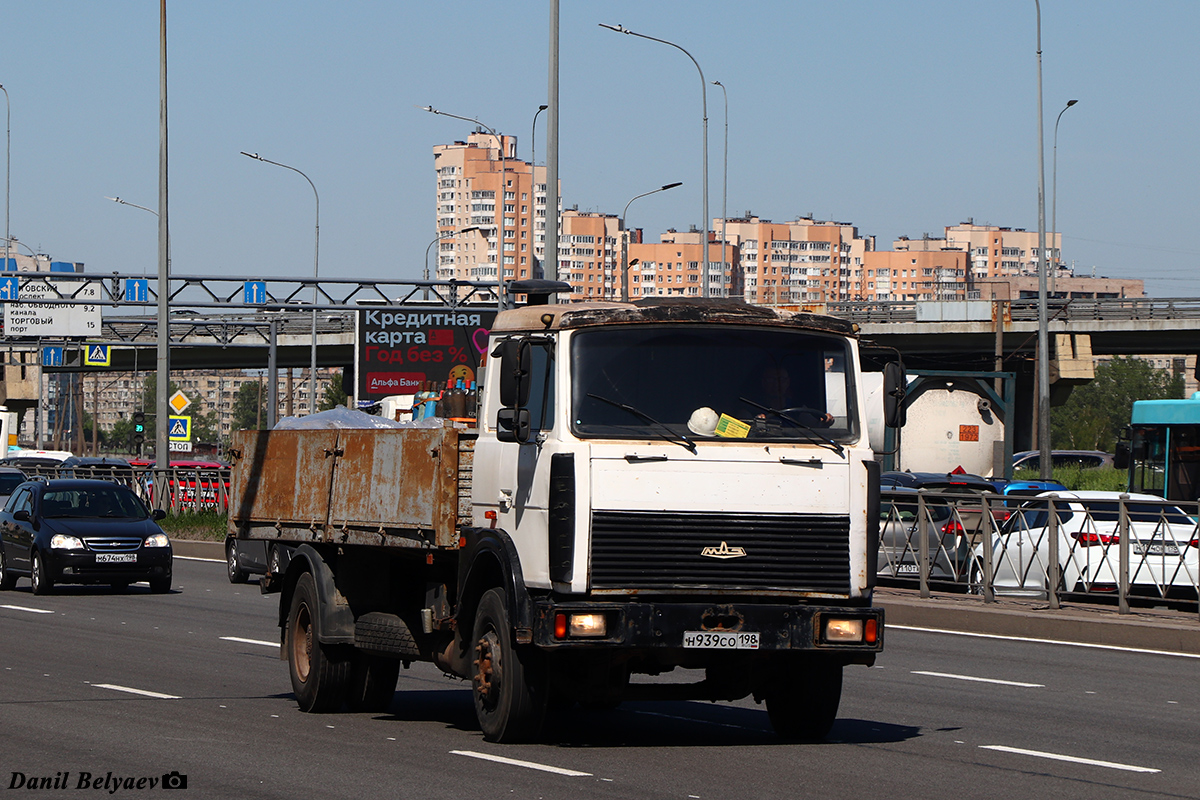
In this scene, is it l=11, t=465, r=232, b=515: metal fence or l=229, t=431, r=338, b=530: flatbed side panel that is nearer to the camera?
l=229, t=431, r=338, b=530: flatbed side panel

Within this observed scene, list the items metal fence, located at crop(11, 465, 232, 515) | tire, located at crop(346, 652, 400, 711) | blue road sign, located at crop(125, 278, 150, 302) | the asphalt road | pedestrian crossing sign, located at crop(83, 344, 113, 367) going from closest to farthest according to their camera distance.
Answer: the asphalt road
tire, located at crop(346, 652, 400, 711)
metal fence, located at crop(11, 465, 232, 515)
blue road sign, located at crop(125, 278, 150, 302)
pedestrian crossing sign, located at crop(83, 344, 113, 367)

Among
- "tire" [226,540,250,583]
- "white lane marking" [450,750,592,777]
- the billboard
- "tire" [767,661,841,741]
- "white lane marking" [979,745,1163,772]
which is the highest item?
the billboard

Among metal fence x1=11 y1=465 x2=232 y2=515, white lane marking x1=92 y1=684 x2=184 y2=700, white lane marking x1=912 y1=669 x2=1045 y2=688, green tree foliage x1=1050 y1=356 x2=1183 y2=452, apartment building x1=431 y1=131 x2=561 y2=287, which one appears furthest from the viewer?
apartment building x1=431 y1=131 x2=561 y2=287

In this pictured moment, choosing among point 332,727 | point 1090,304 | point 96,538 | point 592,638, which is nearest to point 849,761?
point 592,638

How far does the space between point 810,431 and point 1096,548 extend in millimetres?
9275

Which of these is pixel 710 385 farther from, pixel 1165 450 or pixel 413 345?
pixel 413 345

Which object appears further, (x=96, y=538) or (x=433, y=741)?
(x=96, y=538)

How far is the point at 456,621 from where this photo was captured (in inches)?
376

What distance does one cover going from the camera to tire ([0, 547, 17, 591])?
75.9ft

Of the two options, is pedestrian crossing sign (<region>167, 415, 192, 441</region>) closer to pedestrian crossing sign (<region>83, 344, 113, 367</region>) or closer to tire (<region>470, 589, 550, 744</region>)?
pedestrian crossing sign (<region>83, 344, 113, 367</region>)

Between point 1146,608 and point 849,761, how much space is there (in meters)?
9.58

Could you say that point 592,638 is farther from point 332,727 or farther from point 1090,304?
point 1090,304

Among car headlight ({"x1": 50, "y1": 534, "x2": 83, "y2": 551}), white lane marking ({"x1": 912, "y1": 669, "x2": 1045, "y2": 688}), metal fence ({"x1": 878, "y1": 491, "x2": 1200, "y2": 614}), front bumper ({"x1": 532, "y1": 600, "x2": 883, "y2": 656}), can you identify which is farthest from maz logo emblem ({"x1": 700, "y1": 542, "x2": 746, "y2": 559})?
car headlight ({"x1": 50, "y1": 534, "x2": 83, "y2": 551})

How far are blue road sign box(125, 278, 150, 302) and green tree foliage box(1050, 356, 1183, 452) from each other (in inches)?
3758
